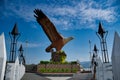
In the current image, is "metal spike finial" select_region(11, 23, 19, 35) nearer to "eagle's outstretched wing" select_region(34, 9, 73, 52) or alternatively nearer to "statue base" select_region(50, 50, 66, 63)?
"eagle's outstretched wing" select_region(34, 9, 73, 52)

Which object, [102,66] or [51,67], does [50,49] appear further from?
[102,66]

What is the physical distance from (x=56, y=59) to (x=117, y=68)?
820 inches

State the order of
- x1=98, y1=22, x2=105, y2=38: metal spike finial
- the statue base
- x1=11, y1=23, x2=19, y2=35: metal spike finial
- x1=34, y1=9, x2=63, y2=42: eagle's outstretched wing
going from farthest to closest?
the statue base → x1=34, y1=9, x2=63, y2=42: eagle's outstretched wing → x1=11, y1=23, x2=19, y2=35: metal spike finial → x1=98, y1=22, x2=105, y2=38: metal spike finial

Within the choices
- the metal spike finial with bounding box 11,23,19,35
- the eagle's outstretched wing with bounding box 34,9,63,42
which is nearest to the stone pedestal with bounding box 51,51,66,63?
the eagle's outstretched wing with bounding box 34,9,63,42

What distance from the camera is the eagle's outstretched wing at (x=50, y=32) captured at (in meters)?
24.7

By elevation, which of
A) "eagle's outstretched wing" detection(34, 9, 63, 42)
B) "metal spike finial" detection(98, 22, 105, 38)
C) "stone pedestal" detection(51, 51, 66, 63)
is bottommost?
"stone pedestal" detection(51, 51, 66, 63)

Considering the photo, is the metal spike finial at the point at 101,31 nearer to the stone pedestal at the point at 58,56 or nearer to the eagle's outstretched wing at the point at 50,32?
the eagle's outstretched wing at the point at 50,32

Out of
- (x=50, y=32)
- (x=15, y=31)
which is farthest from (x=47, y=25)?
(x=15, y=31)

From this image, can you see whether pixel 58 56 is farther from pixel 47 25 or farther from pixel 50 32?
pixel 47 25

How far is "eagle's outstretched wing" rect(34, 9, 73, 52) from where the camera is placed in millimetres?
24664

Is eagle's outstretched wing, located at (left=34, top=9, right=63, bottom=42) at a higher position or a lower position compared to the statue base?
higher

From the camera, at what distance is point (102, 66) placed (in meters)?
10.8

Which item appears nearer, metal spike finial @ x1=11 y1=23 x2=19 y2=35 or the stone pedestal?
metal spike finial @ x1=11 y1=23 x2=19 y2=35

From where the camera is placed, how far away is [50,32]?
1050 inches
